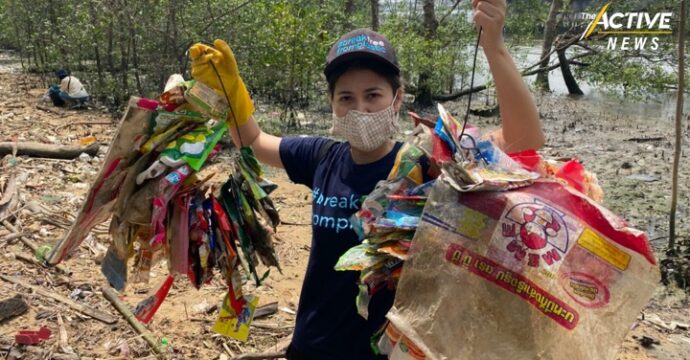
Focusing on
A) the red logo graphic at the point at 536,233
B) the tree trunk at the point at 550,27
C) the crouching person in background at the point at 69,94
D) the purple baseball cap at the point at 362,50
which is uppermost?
the tree trunk at the point at 550,27

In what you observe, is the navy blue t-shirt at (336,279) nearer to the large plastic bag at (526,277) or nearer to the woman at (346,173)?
the woman at (346,173)

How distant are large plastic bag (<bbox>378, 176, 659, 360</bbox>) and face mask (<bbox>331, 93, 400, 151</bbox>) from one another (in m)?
0.49

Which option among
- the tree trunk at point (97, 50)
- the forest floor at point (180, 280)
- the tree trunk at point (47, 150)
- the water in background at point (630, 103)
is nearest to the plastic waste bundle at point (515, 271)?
the forest floor at point (180, 280)

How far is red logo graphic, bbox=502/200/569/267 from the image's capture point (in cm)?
115

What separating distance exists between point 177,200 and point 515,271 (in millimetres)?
1016

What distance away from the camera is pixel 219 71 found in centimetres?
187

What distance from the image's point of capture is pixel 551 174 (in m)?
1.32

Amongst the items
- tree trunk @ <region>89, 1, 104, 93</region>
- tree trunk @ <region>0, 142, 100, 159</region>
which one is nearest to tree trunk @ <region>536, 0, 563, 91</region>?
tree trunk @ <region>89, 1, 104, 93</region>

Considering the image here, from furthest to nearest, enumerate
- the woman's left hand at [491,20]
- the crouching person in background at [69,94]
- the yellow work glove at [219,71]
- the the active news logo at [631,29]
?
the the active news logo at [631,29]
the crouching person in background at [69,94]
the yellow work glove at [219,71]
the woman's left hand at [491,20]

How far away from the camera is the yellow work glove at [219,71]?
184 cm

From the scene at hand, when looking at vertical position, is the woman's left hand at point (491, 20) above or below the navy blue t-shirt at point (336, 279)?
above

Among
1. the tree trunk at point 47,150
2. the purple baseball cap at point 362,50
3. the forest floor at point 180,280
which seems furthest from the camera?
the tree trunk at point 47,150

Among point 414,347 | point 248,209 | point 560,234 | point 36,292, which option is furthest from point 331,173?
point 36,292

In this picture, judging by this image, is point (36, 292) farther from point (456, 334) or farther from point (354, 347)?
point (456, 334)
